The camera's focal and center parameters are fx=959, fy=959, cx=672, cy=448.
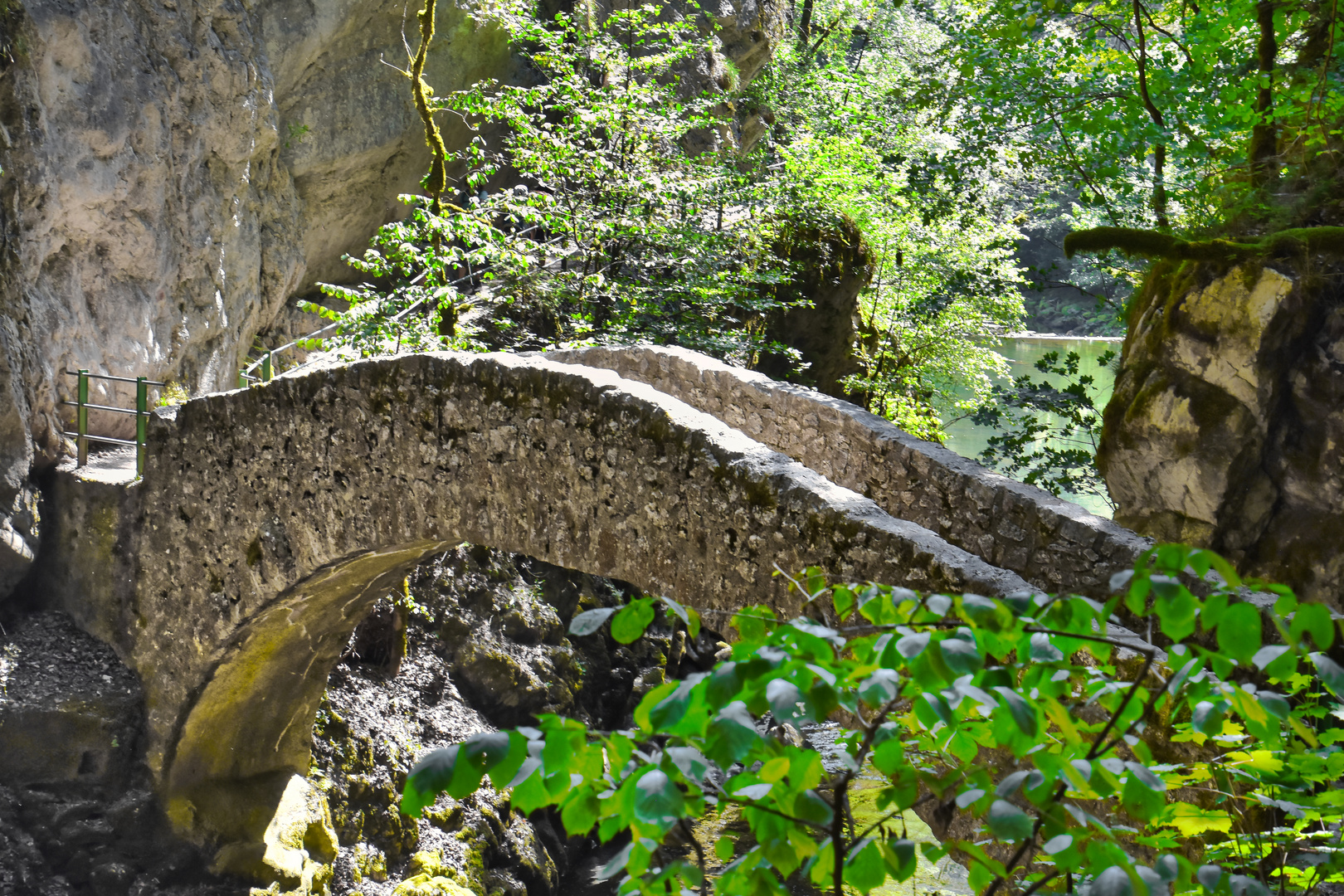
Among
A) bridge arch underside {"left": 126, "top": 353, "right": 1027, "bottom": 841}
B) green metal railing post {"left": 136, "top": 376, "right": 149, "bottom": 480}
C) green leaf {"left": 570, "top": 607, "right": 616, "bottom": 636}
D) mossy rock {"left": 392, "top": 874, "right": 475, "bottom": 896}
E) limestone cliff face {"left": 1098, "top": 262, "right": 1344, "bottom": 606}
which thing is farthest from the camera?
mossy rock {"left": 392, "top": 874, "right": 475, "bottom": 896}

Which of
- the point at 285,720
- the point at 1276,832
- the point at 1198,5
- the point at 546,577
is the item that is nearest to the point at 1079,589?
the point at 1276,832

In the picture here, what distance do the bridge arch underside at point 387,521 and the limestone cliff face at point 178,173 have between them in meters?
1.53

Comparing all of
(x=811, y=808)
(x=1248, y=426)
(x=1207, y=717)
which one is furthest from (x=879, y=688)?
(x=1248, y=426)

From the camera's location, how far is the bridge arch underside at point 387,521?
308cm

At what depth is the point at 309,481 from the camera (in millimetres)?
5051

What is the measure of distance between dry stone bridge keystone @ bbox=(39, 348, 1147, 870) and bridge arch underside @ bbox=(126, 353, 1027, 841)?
1 centimetres

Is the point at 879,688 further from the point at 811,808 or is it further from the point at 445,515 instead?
the point at 445,515

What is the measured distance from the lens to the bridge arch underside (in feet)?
10.1

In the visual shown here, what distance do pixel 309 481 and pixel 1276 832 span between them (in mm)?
4554

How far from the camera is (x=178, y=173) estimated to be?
888 centimetres

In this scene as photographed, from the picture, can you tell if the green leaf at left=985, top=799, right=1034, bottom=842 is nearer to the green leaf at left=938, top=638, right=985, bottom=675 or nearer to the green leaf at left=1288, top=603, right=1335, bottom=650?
the green leaf at left=938, top=638, right=985, bottom=675

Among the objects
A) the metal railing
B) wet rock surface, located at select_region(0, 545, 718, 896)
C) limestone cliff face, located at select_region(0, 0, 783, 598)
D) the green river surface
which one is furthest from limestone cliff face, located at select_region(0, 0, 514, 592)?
the green river surface

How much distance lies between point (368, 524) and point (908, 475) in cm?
264

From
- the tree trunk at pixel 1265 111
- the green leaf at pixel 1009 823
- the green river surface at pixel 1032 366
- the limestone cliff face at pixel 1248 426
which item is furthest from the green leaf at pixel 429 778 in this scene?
the green river surface at pixel 1032 366
